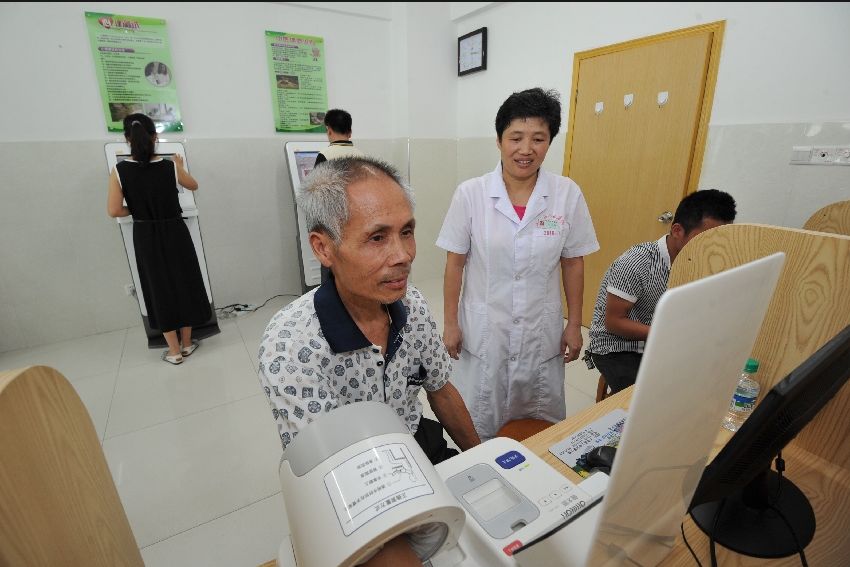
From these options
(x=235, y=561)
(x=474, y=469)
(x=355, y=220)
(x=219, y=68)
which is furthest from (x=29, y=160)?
(x=474, y=469)

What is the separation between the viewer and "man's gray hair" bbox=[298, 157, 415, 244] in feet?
2.75

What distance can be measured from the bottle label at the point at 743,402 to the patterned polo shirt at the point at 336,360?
688mm

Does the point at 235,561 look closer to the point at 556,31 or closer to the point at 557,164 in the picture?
the point at 557,164

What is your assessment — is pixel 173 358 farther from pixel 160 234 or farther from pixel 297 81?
pixel 297 81

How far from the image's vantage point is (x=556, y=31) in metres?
2.93

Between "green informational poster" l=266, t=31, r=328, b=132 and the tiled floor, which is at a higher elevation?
"green informational poster" l=266, t=31, r=328, b=132

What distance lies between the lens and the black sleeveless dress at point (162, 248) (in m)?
2.39

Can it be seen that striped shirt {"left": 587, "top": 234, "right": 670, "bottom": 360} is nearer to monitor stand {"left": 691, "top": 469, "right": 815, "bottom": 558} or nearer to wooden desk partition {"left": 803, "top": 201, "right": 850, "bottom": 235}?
wooden desk partition {"left": 803, "top": 201, "right": 850, "bottom": 235}

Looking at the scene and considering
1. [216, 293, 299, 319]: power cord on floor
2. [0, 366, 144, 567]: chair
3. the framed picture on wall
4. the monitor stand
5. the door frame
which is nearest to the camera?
[0, 366, 144, 567]: chair

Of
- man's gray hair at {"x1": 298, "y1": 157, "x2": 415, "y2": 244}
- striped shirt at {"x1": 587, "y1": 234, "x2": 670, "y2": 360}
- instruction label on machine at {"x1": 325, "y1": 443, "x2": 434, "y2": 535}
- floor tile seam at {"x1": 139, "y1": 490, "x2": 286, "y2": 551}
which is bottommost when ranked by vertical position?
floor tile seam at {"x1": 139, "y1": 490, "x2": 286, "y2": 551}

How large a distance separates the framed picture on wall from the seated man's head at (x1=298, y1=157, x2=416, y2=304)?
3.21 metres

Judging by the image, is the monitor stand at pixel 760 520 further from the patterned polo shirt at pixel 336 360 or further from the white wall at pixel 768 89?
the white wall at pixel 768 89

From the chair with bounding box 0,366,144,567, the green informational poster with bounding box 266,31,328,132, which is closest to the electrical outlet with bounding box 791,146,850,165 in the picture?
the chair with bounding box 0,366,144,567

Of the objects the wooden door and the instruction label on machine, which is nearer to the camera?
the instruction label on machine
